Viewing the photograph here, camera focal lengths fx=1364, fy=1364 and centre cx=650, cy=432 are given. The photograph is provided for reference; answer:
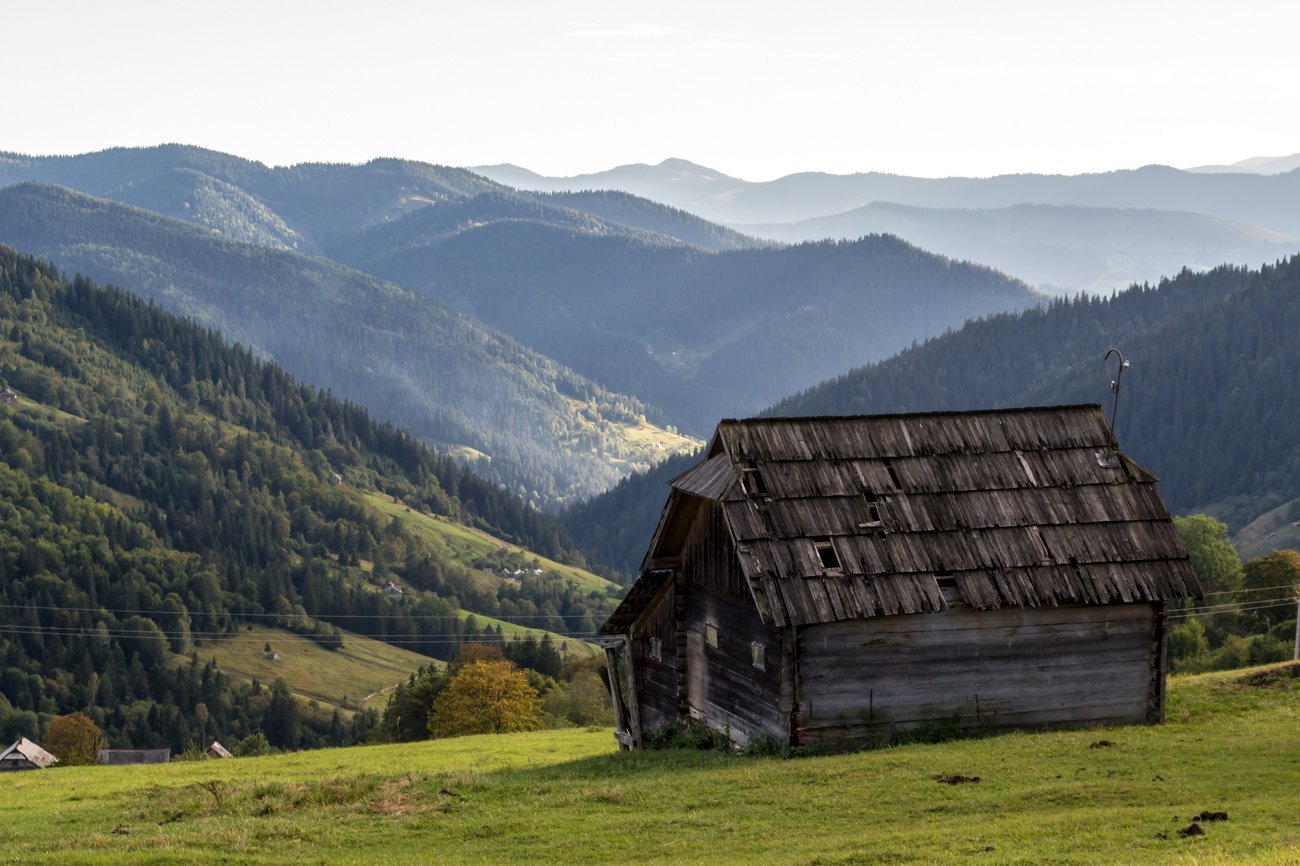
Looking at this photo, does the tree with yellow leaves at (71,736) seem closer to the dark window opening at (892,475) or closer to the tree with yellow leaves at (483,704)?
the tree with yellow leaves at (483,704)

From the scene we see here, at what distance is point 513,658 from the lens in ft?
406

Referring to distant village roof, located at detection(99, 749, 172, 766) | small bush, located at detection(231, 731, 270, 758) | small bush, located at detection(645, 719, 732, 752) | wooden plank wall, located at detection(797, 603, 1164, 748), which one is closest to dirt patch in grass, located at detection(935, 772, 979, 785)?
wooden plank wall, located at detection(797, 603, 1164, 748)

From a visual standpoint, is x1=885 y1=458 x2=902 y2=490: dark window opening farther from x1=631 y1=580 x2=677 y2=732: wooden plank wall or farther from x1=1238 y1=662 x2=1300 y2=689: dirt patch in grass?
x1=1238 y1=662 x2=1300 y2=689: dirt patch in grass

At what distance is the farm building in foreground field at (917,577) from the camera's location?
117ft

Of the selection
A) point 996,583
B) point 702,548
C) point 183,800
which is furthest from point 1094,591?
point 183,800

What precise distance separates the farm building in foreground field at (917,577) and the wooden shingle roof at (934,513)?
0.18 feet

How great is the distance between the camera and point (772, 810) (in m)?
28.0

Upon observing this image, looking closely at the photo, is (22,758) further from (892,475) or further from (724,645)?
(892,475)

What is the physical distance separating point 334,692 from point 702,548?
169088 mm

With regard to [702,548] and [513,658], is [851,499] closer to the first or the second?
[702,548]

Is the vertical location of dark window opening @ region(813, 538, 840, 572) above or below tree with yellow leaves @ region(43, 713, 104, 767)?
above

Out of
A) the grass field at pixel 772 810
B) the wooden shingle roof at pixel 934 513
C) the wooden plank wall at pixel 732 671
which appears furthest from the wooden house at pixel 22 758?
the wooden shingle roof at pixel 934 513

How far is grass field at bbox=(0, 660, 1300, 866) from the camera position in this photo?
23625mm

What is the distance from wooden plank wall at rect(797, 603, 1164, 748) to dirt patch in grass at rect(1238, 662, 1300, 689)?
5.98m
